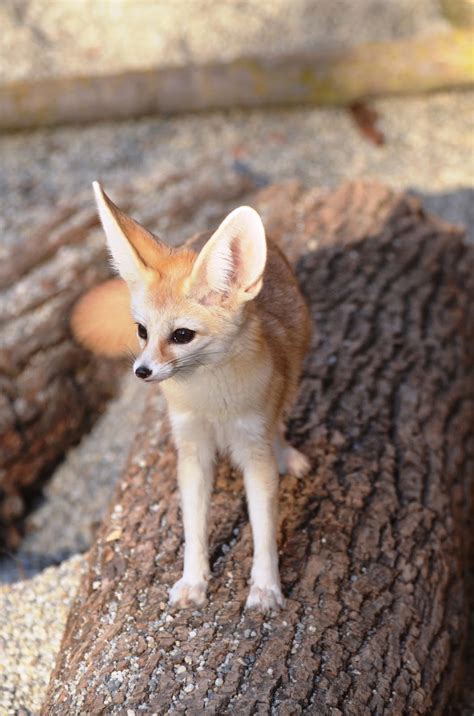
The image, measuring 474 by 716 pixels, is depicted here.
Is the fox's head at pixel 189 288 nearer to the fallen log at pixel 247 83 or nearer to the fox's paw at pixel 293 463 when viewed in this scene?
the fox's paw at pixel 293 463

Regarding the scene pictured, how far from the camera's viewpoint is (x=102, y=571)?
279 centimetres

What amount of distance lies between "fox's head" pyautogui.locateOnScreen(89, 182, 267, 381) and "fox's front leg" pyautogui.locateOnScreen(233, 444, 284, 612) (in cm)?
35

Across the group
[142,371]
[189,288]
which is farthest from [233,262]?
[142,371]

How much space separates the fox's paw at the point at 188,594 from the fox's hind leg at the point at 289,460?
52cm

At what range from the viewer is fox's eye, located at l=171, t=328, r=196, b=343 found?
2332 mm

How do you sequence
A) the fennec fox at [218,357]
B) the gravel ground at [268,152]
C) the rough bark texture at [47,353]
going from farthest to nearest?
1. the gravel ground at [268,152]
2. the rough bark texture at [47,353]
3. the fennec fox at [218,357]

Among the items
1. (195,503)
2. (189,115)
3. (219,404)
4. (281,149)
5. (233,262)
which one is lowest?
(281,149)

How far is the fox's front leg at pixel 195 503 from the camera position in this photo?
2617mm

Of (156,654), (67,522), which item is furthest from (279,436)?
(67,522)

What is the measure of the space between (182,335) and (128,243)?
0.91 feet

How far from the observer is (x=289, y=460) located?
2969mm

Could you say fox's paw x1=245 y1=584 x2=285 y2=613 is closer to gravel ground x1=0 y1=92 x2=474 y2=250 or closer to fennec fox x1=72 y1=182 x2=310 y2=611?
fennec fox x1=72 y1=182 x2=310 y2=611

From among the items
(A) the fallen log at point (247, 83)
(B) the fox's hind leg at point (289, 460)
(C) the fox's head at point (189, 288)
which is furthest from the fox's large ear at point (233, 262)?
(A) the fallen log at point (247, 83)

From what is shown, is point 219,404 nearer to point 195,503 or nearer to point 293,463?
point 195,503
